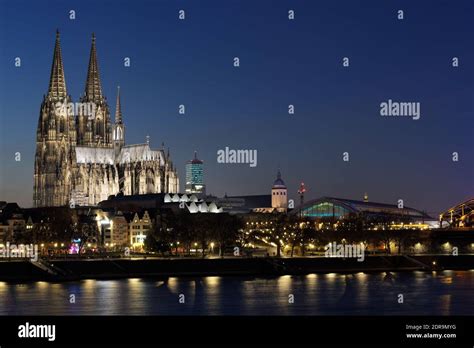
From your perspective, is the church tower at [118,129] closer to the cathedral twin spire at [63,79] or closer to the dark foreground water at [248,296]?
the cathedral twin spire at [63,79]

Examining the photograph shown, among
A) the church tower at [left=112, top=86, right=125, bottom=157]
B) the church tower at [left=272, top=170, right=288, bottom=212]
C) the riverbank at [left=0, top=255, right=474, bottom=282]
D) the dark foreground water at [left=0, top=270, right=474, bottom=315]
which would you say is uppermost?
the church tower at [left=112, top=86, right=125, bottom=157]

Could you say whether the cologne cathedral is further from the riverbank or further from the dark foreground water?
the dark foreground water

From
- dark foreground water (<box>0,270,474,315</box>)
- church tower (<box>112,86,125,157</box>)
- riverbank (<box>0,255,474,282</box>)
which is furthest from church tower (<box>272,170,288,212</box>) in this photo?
dark foreground water (<box>0,270,474,315</box>)

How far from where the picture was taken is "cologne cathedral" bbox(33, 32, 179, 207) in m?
127

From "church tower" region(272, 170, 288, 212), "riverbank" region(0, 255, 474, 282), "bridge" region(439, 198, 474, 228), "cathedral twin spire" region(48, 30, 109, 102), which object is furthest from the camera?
"church tower" region(272, 170, 288, 212)

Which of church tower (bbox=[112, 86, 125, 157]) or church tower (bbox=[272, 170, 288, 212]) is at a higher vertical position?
church tower (bbox=[112, 86, 125, 157])

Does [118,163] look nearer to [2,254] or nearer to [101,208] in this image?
[101,208]

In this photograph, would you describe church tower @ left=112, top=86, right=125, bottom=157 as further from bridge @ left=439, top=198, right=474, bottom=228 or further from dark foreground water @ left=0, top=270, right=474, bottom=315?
dark foreground water @ left=0, top=270, right=474, bottom=315

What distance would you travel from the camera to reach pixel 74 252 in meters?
86.7

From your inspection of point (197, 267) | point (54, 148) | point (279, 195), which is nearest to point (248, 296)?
point (197, 267)

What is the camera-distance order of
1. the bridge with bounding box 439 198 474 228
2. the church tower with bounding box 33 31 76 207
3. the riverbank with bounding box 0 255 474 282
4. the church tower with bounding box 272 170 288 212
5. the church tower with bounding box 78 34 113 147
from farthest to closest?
the church tower with bounding box 272 170 288 212 < the church tower with bounding box 78 34 113 147 < the church tower with bounding box 33 31 76 207 < the bridge with bounding box 439 198 474 228 < the riverbank with bounding box 0 255 474 282

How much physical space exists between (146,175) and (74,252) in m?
44.1

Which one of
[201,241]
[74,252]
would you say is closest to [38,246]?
[74,252]

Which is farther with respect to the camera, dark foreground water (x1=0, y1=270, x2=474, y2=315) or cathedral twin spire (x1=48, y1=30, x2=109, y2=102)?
cathedral twin spire (x1=48, y1=30, x2=109, y2=102)
